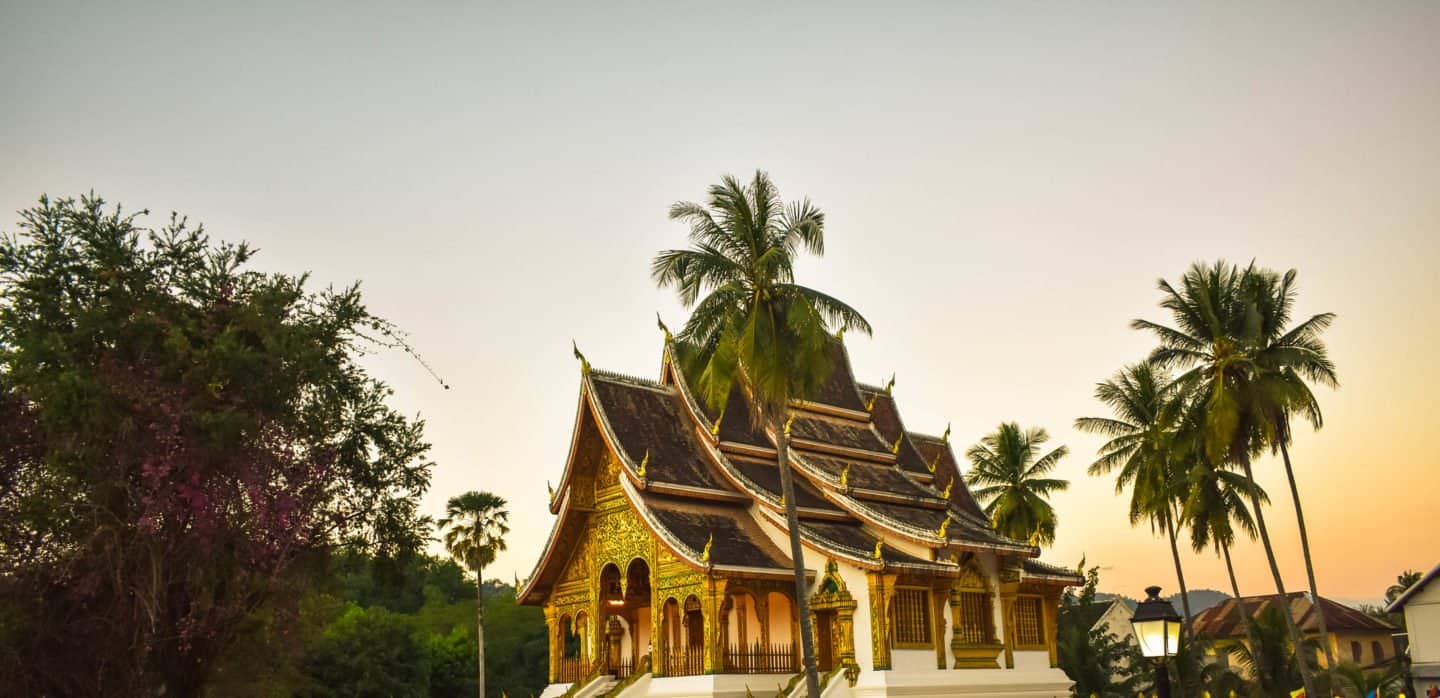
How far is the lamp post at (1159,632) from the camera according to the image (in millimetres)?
10312

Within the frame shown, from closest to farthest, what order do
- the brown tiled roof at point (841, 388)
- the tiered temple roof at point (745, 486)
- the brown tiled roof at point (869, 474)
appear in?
the tiered temple roof at point (745, 486) → the brown tiled roof at point (869, 474) → the brown tiled roof at point (841, 388)

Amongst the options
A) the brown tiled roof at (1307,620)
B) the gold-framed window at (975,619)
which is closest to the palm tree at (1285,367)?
the gold-framed window at (975,619)

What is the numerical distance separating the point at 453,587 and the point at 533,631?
1263 centimetres

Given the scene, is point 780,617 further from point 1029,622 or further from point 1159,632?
point 1159,632

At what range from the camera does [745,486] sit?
79.3 feet

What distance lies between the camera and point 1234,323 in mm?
27422

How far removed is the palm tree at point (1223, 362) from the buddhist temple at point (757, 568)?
5.02 m

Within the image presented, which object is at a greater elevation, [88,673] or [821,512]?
[821,512]

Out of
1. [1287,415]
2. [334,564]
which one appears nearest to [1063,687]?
[1287,415]

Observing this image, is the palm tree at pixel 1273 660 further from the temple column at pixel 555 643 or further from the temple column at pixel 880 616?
the temple column at pixel 555 643

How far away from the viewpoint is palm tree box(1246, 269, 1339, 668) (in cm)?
2633

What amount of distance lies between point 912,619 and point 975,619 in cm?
234

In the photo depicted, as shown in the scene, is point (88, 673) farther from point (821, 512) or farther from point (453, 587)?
point (453, 587)

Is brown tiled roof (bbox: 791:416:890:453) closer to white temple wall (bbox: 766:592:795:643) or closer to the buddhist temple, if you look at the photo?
the buddhist temple
